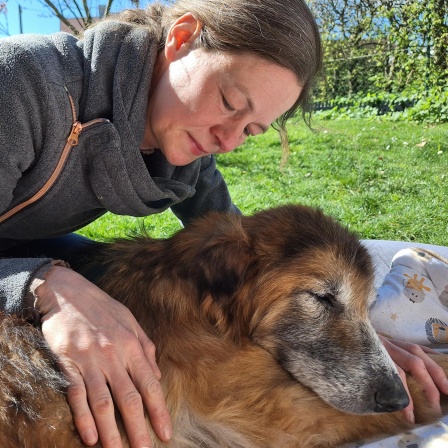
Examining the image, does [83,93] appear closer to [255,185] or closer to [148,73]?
[148,73]

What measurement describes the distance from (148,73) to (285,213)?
0.98m

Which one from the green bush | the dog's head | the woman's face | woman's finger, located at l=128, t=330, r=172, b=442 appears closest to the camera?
woman's finger, located at l=128, t=330, r=172, b=442

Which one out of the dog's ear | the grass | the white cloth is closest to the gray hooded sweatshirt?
the dog's ear

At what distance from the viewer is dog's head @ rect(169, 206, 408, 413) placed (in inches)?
96.7

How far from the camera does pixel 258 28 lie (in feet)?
9.10

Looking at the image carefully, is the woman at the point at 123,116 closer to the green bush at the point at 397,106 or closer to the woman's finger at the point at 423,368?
the woman's finger at the point at 423,368

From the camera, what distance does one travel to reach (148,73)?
2803 mm

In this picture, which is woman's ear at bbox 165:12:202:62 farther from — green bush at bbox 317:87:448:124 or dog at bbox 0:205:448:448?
green bush at bbox 317:87:448:124

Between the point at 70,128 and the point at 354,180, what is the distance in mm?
6334

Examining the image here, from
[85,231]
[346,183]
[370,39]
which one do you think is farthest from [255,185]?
[370,39]

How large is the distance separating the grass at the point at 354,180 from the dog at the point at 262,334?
2.60 metres

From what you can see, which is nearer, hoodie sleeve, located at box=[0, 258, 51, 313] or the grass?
hoodie sleeve, located at box=[0, 258, 51, 313]

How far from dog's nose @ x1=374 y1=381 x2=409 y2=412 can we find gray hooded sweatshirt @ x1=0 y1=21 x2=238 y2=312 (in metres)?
1.52

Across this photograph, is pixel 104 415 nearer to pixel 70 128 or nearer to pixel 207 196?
pixel 70 128
